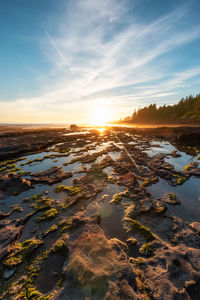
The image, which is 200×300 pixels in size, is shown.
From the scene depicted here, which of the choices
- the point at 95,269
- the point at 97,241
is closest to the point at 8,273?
the point at 95,269

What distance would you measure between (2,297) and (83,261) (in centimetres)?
247

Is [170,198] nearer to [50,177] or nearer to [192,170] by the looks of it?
[192,170]

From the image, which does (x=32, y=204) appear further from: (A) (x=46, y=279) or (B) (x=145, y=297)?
(B) (x=145, y=297)

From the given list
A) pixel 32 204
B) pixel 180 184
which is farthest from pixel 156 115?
pixel 32 204

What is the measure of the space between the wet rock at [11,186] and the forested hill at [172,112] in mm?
80049

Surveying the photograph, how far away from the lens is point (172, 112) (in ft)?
319

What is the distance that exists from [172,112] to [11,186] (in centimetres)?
11691

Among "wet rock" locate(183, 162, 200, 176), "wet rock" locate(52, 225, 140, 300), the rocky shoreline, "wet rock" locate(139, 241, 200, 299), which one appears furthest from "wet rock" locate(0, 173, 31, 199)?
"wet rock" locate(183, 162, 200, 176)

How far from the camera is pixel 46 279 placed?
387cm

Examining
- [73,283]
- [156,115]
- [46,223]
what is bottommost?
[46,223]

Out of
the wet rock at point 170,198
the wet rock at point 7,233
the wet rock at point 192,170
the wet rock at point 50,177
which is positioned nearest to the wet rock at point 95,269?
the wet rock at point 7,233

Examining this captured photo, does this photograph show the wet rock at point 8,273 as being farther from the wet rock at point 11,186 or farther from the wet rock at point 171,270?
the wet rock at point 11,186

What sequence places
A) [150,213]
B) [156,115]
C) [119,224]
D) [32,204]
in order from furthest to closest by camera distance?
[156,115] → [32,204] → [150,213] → [119,224]

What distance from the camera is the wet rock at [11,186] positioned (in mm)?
9016
